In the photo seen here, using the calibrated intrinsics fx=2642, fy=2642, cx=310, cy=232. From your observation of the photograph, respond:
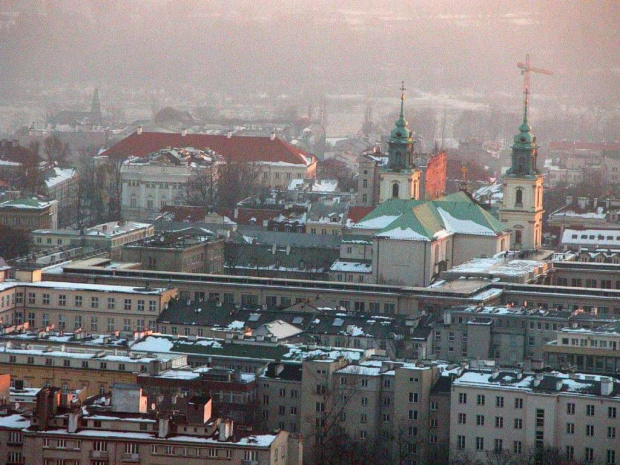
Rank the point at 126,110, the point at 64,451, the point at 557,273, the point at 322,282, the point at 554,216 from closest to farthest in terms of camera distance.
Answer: the point at 64,451, the point at 322,282, the point at 557,273, the point at 554,216, the point at 126,110

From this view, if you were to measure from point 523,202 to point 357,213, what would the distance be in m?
6.30

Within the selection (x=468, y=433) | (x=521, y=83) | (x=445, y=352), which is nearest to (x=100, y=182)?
(x=445, y=352)

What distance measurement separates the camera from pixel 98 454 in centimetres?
3856

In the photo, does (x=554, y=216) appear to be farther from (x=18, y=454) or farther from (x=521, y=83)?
(x=521, y=83)

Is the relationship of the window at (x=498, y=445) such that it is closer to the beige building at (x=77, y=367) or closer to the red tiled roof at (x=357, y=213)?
the beige building at (x=77, y=367)

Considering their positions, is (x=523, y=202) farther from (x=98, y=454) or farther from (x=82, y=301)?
(x=98, y=454)

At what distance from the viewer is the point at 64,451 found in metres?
38.7

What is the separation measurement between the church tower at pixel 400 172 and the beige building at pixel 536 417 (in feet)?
77.1

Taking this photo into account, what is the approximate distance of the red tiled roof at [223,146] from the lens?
9044 centimetres

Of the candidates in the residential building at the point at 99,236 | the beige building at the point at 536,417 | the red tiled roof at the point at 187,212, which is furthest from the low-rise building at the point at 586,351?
the red tiled roof at the point at 187,212

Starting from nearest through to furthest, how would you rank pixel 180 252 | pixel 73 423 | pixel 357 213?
pixel 73 423 → pixel 180 252 → pixel 357 213

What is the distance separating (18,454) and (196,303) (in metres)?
15.0

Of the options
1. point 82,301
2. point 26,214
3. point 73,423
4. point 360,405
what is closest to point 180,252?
point 82,301

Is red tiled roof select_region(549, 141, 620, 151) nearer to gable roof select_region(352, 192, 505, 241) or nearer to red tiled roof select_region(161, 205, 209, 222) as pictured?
red tiled roof select_region(161, 205, 209, 222)
